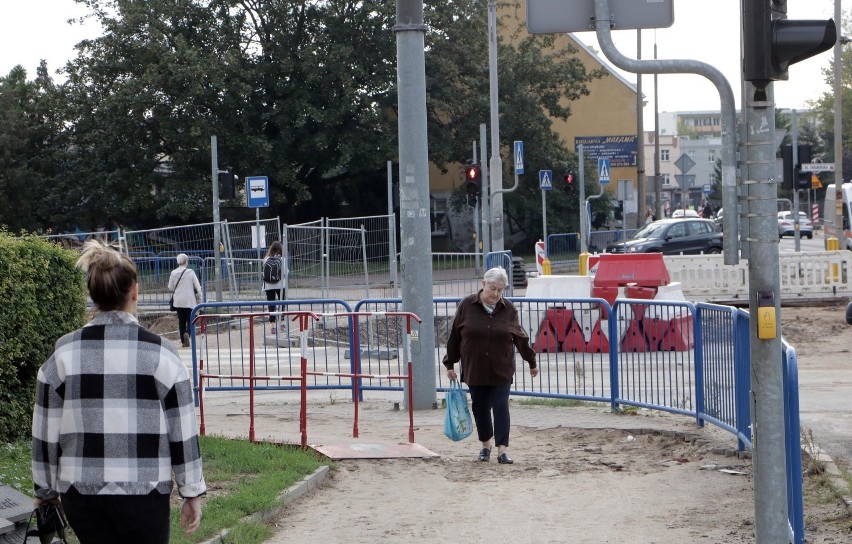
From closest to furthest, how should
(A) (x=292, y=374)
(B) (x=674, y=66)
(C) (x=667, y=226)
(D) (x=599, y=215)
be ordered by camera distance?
(B) (x=674, y=66)
(A) (x=292, y=374)
(C) (x=667, y=226)
(D) (x=599, y=215)

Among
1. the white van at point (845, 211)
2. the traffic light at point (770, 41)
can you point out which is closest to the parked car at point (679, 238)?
the white van at point (845, 211)

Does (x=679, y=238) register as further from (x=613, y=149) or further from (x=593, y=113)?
(x=593, y=113)

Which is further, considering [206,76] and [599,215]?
[599,215]

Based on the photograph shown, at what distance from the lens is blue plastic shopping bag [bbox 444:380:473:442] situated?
390 inches

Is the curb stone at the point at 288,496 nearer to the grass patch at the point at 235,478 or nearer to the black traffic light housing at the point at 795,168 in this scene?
the grass patch at the point at 235,478

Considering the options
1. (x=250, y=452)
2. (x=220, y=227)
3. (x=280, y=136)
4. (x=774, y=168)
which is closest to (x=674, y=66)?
(x=774, y=168)

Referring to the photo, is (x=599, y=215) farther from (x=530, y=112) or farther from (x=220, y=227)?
(x=220, y=227)

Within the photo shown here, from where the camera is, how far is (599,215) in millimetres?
54062

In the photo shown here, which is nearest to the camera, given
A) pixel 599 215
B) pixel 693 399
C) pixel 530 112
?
pixel 693 399

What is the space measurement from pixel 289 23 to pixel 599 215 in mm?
17744

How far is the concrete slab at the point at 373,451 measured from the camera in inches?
389

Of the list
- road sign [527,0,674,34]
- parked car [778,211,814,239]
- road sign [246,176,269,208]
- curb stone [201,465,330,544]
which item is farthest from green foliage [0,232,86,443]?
parked car [778,211,814,239]

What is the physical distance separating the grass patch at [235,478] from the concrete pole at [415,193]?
119 inches

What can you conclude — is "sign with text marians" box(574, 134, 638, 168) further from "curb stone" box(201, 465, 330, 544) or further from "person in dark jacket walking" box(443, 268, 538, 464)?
"curb stone" box(201, 465, 330, 544)
